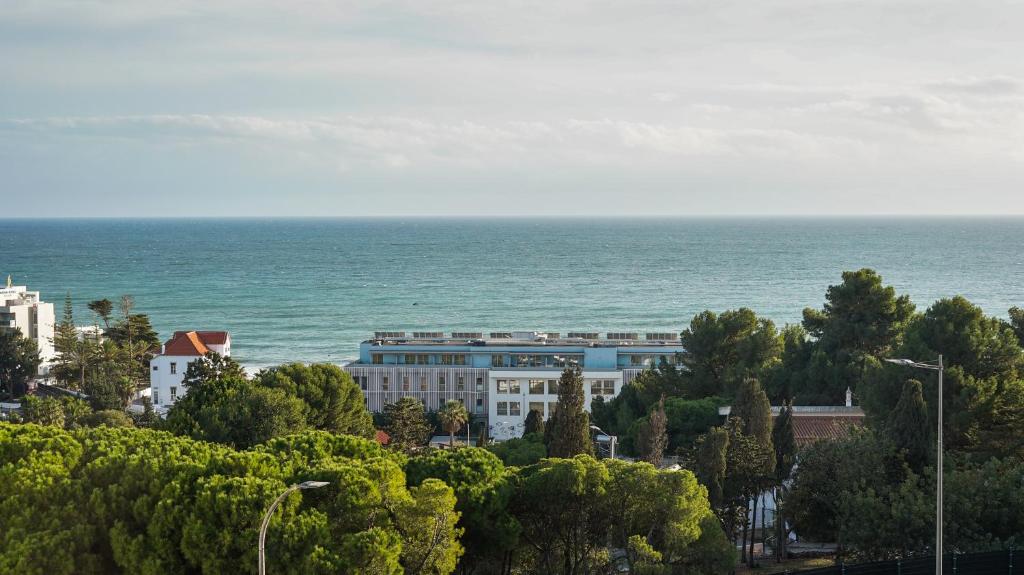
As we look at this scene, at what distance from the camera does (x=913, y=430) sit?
31234 mm

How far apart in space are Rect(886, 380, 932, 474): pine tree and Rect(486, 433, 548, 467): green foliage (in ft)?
37.5

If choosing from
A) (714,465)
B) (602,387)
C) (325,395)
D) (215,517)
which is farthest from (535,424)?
(215,517)

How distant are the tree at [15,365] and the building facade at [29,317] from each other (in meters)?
11.9

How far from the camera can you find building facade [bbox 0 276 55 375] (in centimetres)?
8275

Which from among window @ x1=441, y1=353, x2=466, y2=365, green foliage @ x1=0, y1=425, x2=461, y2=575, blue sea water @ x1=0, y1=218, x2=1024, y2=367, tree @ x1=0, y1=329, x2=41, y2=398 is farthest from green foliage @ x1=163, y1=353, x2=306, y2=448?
blue sea water @ x1=0, y1=218, x2=1024, y2=367

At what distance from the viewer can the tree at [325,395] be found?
135 ft

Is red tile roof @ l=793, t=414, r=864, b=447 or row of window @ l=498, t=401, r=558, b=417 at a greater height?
red tile roof @ l=793, t=414, r=864, b=447

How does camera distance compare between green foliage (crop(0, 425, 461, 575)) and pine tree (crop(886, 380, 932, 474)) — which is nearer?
green foliage (crop(0, 425, 461, 575))

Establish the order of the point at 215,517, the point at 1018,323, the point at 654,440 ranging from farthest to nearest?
the point at 1018,323 < the point at 654,440 < the point at 215,517

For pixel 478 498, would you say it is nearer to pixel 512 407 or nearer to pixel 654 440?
pixel 654 440

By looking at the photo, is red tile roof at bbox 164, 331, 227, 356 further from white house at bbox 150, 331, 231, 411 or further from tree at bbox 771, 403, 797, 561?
tree at bbox 771, 403, 797, 561

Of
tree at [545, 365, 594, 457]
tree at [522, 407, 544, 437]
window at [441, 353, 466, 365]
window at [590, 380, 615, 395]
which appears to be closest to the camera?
tree at [545, 365, 594, 457]

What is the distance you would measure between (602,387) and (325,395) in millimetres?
23983

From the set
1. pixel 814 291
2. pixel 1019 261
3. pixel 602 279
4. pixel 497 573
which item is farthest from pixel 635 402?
pixel 1019 261
